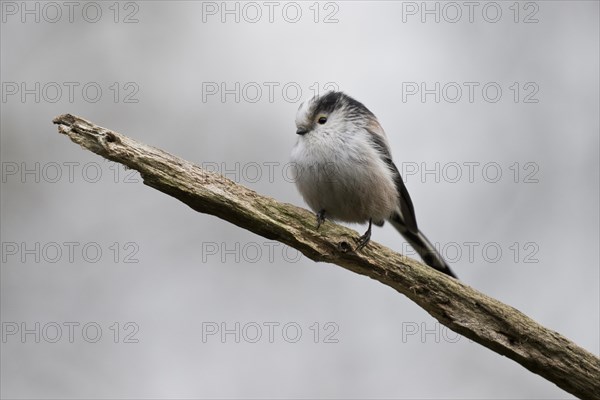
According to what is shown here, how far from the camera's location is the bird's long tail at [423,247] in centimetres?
543

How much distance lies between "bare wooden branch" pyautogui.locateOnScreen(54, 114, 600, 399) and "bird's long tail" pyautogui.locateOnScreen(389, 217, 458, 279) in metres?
1.32

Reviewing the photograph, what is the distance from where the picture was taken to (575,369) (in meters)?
3.83

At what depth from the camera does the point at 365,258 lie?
4156 millimetres

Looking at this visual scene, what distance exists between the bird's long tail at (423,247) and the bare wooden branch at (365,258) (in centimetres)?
132

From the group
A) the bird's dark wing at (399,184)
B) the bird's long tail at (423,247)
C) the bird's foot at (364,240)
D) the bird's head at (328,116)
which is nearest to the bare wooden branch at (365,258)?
the bird's foot at (364,240)

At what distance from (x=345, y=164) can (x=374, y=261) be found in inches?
32.4

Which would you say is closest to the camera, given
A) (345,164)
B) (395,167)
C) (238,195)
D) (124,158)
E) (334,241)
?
(124,158)

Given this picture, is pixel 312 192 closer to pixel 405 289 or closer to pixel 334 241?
pixel 334 241

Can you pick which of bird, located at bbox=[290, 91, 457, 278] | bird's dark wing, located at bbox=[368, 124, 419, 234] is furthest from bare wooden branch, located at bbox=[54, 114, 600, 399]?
bird's dark wing, located at bbox=[368, 124, 419, 234]

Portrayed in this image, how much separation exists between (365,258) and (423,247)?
153 cm

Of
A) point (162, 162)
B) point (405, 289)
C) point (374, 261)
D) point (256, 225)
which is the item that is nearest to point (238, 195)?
point (256, 225)

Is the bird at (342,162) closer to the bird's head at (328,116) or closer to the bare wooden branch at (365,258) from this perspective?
the bird's head at (328,116)

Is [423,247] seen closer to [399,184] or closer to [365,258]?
[399,184]

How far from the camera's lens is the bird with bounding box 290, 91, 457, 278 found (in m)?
4.64
